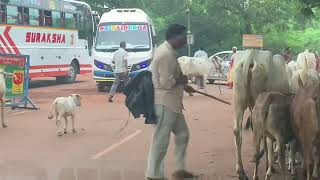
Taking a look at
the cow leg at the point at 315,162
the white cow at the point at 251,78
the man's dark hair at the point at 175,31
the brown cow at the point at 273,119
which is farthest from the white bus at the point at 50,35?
the cow leg at the point at 315,162

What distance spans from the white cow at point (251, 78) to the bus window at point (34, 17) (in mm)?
17770

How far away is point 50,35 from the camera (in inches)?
1015

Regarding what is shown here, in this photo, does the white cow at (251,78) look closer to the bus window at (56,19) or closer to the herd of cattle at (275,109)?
the herd of cattle at (275,109)

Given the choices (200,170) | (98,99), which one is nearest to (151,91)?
(200,170)

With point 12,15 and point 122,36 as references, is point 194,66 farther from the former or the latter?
point 12,15

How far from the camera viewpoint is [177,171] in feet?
24.4

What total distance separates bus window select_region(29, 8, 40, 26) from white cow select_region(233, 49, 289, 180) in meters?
17.8

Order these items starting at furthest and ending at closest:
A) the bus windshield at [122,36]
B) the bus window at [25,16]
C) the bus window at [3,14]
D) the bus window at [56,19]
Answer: the bus window at [56,19] → the bus window at [25,16] → the bus windshield at [122,36] → the bus window at [3,14]

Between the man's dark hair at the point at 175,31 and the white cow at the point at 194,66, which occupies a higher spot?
the man's dark hair at the point at 175,31

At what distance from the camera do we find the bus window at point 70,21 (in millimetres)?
27422

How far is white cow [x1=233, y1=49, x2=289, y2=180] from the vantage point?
24.4 feet

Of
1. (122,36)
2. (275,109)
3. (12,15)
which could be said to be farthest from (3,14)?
(275,109)

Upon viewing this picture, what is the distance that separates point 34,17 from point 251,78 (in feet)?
60.4

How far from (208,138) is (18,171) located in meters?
4.16
